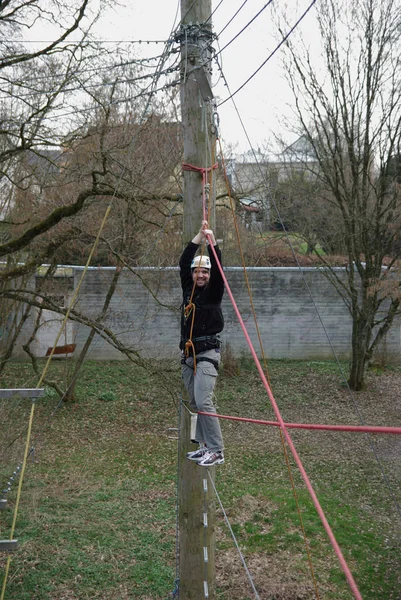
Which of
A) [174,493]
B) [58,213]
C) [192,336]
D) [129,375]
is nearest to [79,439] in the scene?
[174,493]

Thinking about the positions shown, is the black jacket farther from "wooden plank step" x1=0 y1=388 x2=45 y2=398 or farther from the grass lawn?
the grass lawn

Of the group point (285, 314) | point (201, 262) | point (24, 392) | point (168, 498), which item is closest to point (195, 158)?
point (201, 262)

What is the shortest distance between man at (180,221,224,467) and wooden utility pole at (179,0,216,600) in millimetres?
619

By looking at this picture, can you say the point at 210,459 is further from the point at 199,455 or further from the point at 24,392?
the point at 24,392

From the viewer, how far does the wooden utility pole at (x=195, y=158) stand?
18.3 ft

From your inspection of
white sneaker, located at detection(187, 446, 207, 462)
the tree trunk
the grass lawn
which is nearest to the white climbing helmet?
white sneaker, located at detection(187, 446, 207, 462)

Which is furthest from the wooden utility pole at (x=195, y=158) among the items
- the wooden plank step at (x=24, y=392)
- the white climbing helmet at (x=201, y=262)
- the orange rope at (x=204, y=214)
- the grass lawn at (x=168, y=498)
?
the grass lawn at (x=168, y=498)

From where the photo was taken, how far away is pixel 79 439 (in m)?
13.4

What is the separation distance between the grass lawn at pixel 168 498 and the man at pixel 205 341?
2.08m

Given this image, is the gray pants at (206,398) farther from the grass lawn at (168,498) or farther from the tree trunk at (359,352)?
the tree trunk at (359,352)

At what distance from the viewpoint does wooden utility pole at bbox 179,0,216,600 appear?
5.57m

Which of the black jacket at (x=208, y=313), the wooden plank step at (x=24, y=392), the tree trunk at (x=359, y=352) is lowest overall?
the tree trunk at (x=359, y=352)

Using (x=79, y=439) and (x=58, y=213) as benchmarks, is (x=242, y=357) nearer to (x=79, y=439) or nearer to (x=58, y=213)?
(x=79, y=439)

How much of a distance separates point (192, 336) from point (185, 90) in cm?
224
